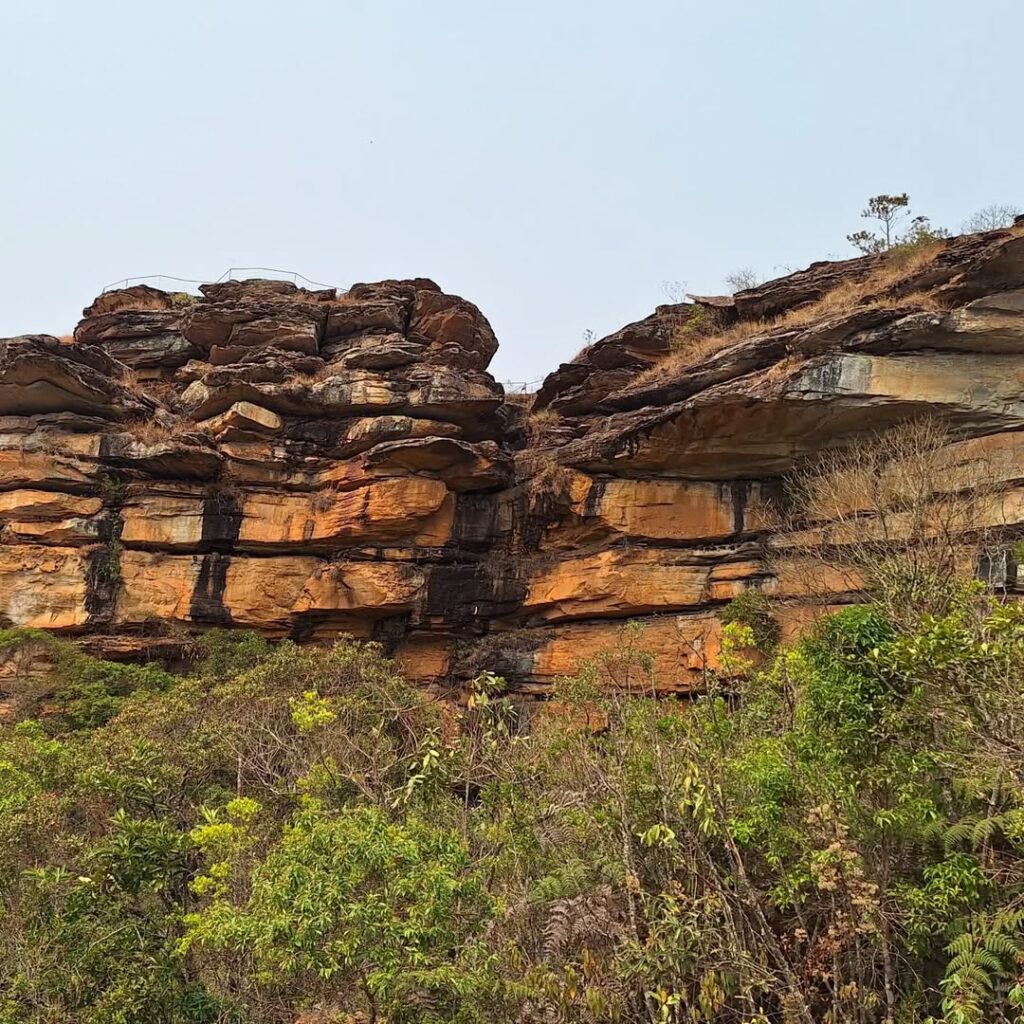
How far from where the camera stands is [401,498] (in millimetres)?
18125

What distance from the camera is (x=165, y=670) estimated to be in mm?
17719

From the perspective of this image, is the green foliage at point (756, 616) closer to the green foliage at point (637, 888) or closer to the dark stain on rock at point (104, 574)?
the green foliage at point (637, 888)

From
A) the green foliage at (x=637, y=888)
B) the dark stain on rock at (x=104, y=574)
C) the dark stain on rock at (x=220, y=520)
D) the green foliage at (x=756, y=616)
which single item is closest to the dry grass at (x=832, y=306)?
the green foliage at (x=756, y=616)

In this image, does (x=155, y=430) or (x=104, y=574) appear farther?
(x=155, y=430)

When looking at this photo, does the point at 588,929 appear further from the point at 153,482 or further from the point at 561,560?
the point at 153,482

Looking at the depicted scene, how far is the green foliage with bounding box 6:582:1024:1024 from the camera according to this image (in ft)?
16.1

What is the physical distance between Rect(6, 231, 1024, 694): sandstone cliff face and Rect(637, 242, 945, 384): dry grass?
127 millimetres

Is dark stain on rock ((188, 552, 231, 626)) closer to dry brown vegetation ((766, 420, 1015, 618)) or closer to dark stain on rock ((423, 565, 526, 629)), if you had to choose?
dark stain on rock ((423, 565, 526, 629))

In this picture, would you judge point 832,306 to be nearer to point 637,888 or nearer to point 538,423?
point 538,423

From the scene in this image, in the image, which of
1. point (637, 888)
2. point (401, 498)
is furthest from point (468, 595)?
point (637, 888)

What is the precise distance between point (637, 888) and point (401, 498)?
44.3 ft

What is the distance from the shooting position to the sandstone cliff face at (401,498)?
17.1 metres

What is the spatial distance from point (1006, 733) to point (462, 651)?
14460 mm

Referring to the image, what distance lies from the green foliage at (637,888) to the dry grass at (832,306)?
30.3 feet
